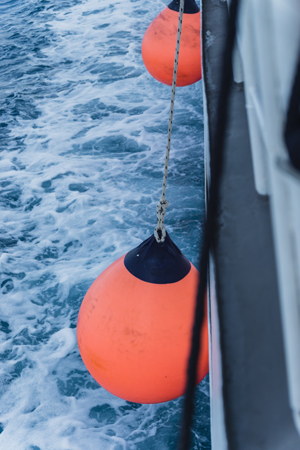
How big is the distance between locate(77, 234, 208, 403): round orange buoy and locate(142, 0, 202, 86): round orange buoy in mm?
3409

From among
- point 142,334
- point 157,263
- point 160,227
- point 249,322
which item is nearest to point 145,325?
point 142,334

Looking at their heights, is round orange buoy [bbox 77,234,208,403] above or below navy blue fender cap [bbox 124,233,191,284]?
below

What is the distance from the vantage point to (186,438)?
750 millimetres

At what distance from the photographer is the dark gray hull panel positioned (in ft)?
3.38

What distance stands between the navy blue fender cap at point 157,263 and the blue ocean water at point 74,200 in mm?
2043

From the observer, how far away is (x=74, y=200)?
6320 mm

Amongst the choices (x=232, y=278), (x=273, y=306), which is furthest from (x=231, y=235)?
(x=273, y=306)

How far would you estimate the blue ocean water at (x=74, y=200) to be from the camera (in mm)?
3922

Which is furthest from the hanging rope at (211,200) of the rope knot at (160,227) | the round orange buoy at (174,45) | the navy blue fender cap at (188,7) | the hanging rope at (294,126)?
the navy blue fender cap at (188,7)

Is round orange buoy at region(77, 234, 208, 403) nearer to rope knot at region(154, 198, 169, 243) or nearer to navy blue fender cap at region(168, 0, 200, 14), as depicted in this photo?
rope knot at region(154, 198, 169, 243)

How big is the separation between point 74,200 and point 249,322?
532cm

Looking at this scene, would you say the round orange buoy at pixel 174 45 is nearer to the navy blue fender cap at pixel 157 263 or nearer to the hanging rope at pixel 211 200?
the navy blue fender cap at pixel 157 263

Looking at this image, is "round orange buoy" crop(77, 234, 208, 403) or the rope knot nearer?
"round orange buoy" crop(77, 234, 208, 403)

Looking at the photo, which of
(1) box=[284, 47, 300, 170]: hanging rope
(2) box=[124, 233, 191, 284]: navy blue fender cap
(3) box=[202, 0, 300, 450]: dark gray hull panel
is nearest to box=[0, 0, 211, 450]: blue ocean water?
(2) box=[124, 233, 191, 284]: navy blue fender cap
